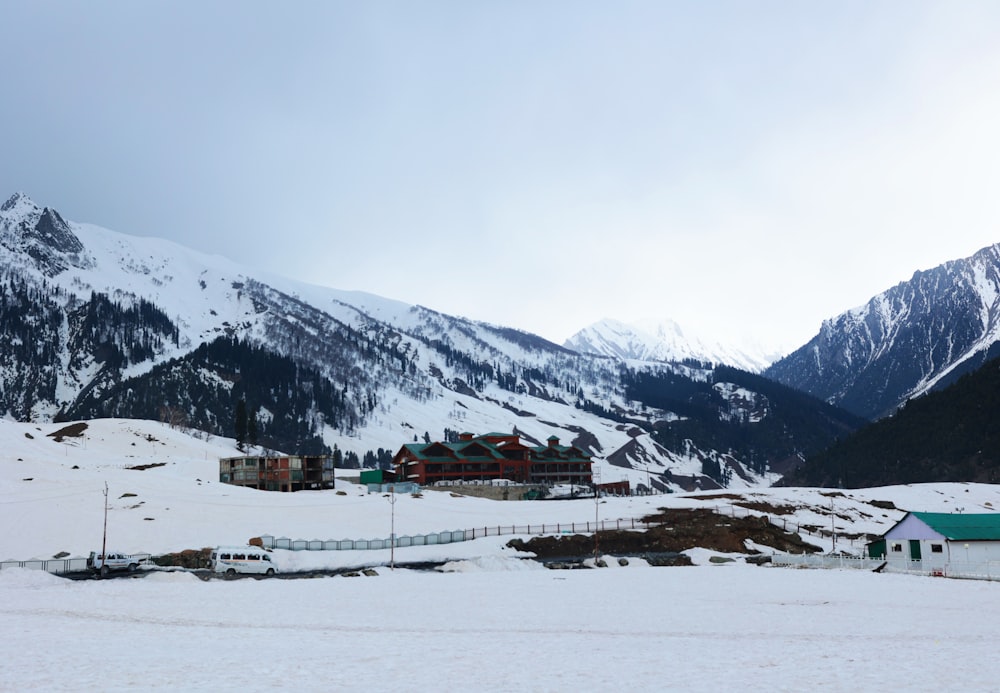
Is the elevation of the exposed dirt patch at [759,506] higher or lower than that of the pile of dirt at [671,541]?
higher

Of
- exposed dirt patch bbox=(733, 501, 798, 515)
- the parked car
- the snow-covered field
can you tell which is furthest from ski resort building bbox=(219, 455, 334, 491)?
exposed dirt patch bbox=(733, 501, 798, 515)

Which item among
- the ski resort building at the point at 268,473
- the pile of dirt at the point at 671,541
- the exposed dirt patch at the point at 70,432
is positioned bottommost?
the pile of dirt at the point at 671,541

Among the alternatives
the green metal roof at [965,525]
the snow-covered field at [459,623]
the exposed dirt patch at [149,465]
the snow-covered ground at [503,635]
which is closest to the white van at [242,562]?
the snow-covered field at [459,623]

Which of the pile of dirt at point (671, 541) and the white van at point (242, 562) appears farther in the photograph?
the pile of dirt at point (671, 541)

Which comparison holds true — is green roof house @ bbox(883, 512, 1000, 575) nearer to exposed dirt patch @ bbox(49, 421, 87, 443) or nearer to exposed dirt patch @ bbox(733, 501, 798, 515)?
exposed dirt patch @ bbox(733, 501, 798, 515)

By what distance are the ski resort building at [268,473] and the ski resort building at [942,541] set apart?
4034 inches

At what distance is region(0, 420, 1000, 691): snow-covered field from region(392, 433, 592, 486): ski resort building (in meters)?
80.7

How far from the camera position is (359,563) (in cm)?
7362

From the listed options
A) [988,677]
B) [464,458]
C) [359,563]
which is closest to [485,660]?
[988,677]

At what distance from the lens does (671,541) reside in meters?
88.3

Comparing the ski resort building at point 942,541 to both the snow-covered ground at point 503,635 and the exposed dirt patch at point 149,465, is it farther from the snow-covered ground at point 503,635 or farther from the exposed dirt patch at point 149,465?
the exposed dirt patch at point 149,465

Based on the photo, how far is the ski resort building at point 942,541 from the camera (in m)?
65.7

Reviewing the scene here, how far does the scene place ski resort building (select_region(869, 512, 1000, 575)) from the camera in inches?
2586

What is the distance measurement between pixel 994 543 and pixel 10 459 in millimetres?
124407
